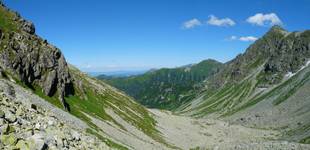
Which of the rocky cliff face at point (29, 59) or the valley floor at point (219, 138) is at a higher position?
the rocky cliff face at point (29, 59)

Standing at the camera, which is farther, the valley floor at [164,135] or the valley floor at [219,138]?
the valley floor at [219,138]

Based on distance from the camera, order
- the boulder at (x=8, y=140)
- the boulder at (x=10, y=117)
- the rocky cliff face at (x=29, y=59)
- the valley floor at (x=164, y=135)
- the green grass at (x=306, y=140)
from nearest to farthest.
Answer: the boulder at (x=8, y=140) < the boulder at (x=10, y=117) < the valley floor at (x=164, y=135) < the rocky cliff face at (x=29, y=59) < the green grass at (x=306, y=140)

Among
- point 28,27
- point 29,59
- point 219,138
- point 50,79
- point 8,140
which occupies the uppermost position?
point 28,27

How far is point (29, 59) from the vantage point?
88812 millimetres

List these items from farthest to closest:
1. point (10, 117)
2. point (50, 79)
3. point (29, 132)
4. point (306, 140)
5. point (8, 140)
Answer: point (306, 140)
point (50, 79)
point (10, 117)
point (29, 132)
point (8, 140)

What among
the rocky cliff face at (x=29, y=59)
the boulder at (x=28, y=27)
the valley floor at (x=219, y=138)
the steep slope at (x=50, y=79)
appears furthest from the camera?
the boulder at (x=28, y=27)

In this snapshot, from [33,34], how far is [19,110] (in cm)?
7369

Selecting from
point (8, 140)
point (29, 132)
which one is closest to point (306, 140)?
point (29, 132)

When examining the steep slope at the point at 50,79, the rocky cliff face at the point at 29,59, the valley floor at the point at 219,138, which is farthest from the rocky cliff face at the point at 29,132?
the valley floor at the point at 219,138

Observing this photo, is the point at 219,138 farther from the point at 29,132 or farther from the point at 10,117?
the point at 29,132

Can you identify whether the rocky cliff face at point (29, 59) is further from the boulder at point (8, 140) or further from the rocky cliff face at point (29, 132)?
the boulder at point (8, 140)

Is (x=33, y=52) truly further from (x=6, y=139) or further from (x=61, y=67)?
(x=6, y=139)

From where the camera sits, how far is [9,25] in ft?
303

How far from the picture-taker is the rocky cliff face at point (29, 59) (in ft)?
270
